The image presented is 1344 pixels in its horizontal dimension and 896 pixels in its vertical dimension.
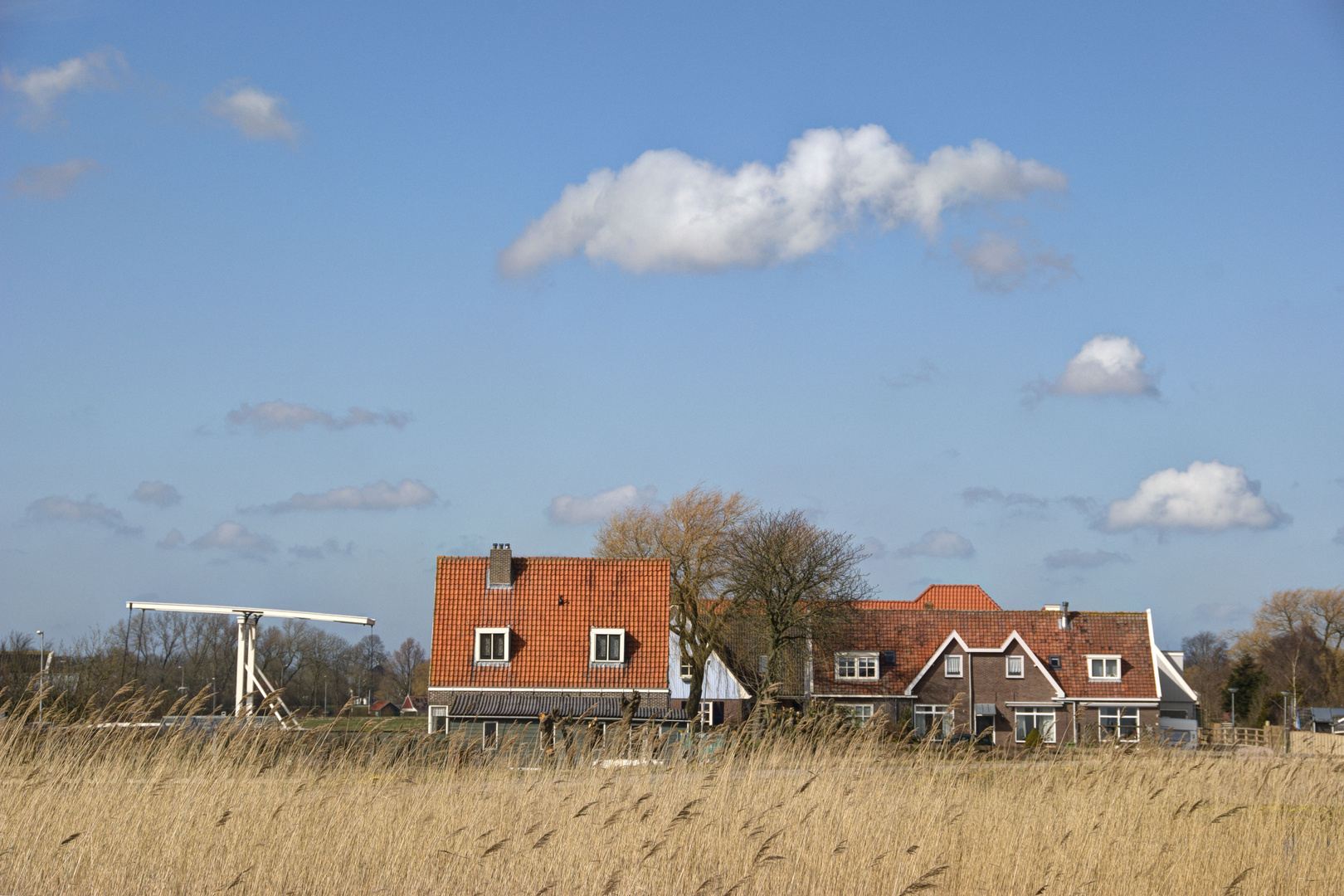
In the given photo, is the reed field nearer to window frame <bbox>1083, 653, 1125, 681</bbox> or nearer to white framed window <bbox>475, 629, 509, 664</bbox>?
white framed window <bbox>475, 629, 509, 664</bbox>

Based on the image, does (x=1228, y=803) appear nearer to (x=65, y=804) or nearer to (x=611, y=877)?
(x=611, y=877)

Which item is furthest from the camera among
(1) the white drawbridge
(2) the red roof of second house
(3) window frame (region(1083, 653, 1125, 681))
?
(2) the red roof of second house

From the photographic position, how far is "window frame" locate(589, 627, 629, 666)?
35.4 m

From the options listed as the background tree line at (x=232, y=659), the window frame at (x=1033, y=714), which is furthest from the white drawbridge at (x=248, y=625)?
the window frame at (x=1033, y=714)

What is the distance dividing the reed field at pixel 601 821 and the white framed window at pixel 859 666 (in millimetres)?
37699

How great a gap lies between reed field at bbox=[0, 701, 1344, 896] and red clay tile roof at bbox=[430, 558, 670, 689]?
2517 cm

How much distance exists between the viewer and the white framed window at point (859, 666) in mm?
47938

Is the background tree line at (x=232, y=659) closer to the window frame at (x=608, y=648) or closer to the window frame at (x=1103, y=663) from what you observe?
the window frame at (x=608, y=648)

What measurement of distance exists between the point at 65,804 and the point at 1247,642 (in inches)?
3200

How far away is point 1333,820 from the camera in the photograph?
10.5 meters

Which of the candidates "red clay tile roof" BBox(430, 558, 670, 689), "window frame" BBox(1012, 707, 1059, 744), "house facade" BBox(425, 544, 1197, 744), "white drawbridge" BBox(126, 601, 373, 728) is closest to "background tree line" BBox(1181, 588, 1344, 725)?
"house facade" BBox(425, 544, 1197, 744)

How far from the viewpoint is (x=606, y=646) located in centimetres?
3556

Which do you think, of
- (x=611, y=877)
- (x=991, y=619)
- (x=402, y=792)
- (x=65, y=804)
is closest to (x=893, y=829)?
(x=611, y=877)

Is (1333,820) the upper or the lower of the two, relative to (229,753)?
lower
